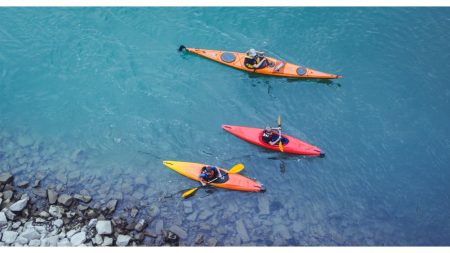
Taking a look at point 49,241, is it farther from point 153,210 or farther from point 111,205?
point 153,210

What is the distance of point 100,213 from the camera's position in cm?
1571

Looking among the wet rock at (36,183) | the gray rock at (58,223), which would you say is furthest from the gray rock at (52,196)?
the gray rock at (58,223)

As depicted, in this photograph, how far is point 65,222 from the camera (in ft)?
49.8

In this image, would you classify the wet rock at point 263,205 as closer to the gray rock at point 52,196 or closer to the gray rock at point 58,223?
the gray rock at point 58,223

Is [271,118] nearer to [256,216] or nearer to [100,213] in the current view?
[256,216]

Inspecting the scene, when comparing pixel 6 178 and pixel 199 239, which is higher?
pixel 6 178

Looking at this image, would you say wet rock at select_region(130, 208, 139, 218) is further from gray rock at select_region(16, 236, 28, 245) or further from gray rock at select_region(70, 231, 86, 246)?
gray rock at select_region(16, 236, 28, 245)

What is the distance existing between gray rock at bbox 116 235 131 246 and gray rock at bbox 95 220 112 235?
44 centimetres

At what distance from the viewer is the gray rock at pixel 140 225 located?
15327mm

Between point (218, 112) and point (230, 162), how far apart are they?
2.94 meters

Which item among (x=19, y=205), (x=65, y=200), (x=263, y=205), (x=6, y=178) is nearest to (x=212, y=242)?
(x=263, y=205)

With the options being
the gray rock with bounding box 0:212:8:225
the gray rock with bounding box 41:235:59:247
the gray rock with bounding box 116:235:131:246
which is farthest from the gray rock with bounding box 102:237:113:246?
the gray rock with bounding box 0:212:8:225

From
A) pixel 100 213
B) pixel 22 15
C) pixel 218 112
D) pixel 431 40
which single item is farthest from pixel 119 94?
pixel 431 40

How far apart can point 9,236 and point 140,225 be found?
4627mm
